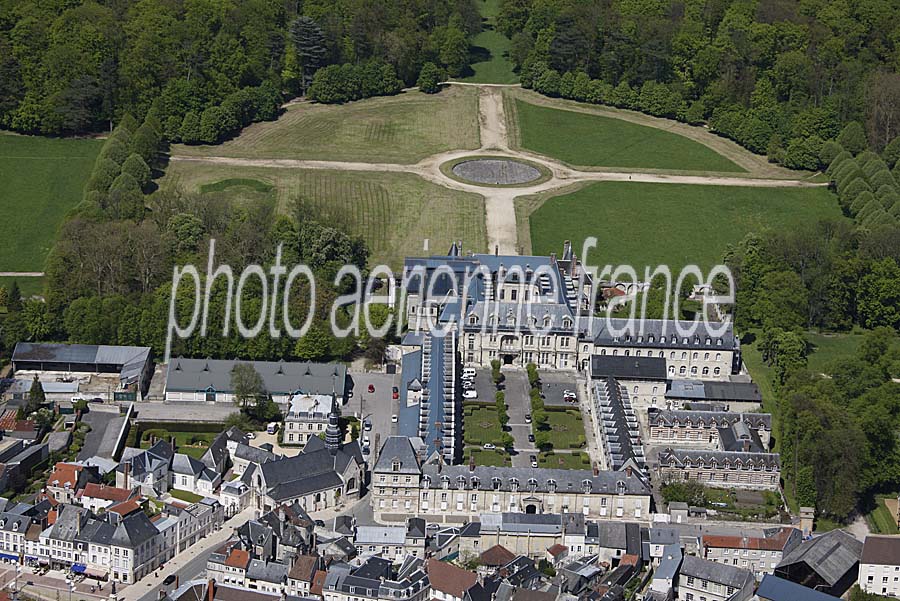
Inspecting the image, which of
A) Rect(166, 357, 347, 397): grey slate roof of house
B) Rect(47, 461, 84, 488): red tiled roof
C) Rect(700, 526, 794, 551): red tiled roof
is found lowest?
Rect(700, 526, 794, 551): red tiled roof

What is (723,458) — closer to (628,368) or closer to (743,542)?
(743,542)

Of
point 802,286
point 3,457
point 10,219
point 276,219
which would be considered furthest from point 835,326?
point 10,219

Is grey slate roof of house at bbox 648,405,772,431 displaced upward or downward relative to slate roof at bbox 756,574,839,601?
upward

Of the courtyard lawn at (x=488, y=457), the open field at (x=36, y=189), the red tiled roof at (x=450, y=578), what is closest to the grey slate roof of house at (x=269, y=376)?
the courtyard lawn at (x=488, y=457)

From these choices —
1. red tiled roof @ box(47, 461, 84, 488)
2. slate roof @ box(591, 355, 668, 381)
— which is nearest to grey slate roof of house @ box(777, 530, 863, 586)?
slate roof @ box(591, 355, 668, 381)

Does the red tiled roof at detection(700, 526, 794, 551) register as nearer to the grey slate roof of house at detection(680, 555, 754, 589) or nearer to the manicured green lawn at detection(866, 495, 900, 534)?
the grey slate roof of house at detection(680, 555, 754, 589)

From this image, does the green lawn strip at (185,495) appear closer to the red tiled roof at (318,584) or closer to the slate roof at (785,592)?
the red tiled roof at (318,584)

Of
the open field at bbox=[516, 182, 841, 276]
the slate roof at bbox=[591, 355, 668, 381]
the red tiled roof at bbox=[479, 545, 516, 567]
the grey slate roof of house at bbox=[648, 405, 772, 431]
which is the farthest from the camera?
the open field at bbox=[516, 182, 841, 276]
